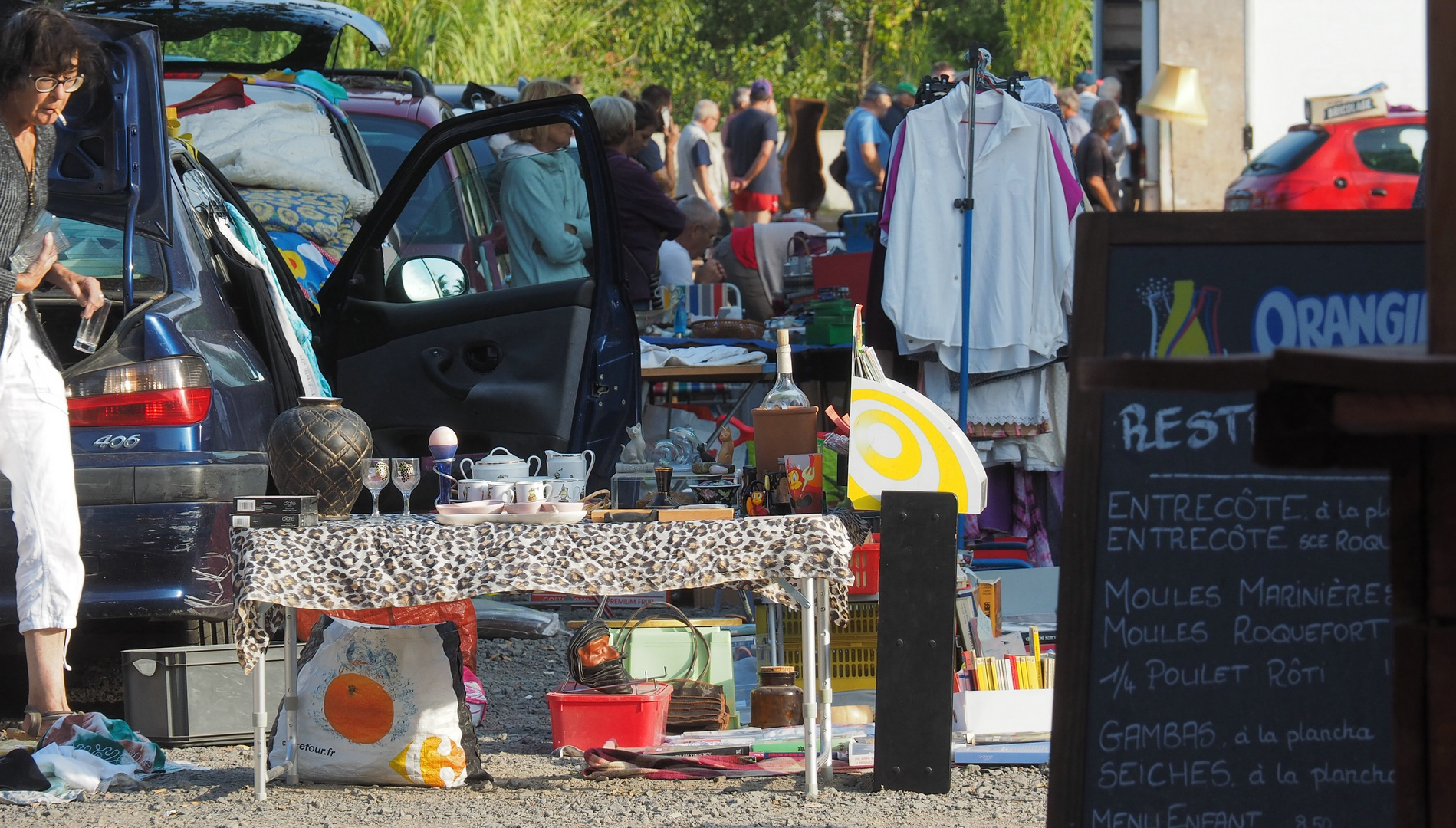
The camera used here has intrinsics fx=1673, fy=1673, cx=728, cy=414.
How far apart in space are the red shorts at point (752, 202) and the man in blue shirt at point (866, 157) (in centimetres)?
75

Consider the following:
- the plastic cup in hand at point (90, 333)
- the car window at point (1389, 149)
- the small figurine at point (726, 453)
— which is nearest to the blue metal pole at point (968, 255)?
the small figurine at point (726, 453)

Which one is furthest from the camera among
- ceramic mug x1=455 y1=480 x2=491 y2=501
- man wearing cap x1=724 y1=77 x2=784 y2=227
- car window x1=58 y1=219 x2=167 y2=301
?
man wearing cap x1=724 y1=77 x2=784 y2=227

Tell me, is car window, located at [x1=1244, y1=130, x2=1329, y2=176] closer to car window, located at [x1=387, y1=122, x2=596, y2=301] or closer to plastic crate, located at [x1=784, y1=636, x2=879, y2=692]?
car window, located at [x1=387, y1=122, x2=596, y2=301]

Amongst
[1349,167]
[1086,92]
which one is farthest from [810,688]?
[1086,92]

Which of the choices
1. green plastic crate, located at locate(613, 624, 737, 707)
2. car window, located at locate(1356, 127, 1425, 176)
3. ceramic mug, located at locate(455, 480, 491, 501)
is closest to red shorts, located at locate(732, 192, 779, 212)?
car window, located at locate(1356, 127, 1425, 176)

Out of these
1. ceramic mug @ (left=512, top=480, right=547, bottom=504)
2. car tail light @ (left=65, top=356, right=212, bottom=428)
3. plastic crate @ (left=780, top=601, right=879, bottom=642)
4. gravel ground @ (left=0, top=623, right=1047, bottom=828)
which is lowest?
gravel ground @ (left=0, top=623, right=1047, bottom=828)

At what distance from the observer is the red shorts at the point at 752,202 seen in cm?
1530

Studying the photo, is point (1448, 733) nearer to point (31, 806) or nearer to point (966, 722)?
point (966, 722)

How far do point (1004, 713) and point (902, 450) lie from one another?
2.82 ft

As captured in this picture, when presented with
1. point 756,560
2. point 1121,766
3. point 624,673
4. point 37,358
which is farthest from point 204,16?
point 1121,766

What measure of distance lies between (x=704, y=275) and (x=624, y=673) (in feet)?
18.2

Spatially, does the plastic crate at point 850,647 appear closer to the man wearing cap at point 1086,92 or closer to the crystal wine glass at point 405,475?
the crystal wine glass at point 405,475

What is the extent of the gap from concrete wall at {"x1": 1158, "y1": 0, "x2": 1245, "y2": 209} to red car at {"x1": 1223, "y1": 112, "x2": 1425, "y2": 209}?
2.29 meters

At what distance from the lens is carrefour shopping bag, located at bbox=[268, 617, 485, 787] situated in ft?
14.1
